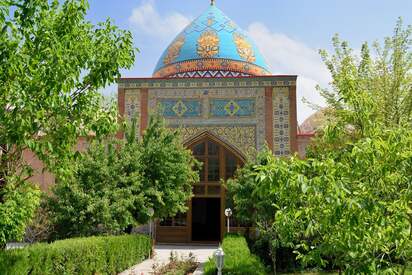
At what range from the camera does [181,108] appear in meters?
17.6

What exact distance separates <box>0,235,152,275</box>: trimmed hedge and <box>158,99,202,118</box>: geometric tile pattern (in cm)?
641

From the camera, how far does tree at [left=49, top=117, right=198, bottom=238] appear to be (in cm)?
1062

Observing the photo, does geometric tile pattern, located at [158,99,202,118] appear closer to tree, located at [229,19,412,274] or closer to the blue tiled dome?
the blue tiled dome

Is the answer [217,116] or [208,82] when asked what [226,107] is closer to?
[217,116]

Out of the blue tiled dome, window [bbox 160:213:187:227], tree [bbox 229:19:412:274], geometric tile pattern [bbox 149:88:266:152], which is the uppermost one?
the blue tiled dome

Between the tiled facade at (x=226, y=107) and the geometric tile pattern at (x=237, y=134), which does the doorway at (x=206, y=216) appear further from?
the tiled facade at (x=226, y=107)

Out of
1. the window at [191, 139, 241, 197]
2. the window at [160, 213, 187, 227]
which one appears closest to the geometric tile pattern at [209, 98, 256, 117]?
the window at [191, 139, 241, 197]

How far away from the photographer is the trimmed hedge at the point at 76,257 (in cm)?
591

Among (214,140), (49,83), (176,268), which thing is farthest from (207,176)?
(49,83)

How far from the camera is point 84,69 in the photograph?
5.30 m

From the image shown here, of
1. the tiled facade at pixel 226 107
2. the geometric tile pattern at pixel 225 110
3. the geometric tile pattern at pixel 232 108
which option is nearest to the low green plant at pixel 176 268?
the tiled facade at pixel 226 107

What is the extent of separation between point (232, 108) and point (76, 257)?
10.6 metres

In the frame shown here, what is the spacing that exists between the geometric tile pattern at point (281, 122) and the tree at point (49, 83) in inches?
463

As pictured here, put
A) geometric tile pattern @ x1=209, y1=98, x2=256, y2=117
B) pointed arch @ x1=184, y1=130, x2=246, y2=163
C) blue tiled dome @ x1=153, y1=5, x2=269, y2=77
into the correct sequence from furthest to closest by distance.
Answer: blue tiled dome @ x1=153, y1=5, x2=269, y2=77 → geometric tile pattern @ x1=209, y1=98, x2=256, y2=117 → pointed arch @ x1=184, y1=130, x2=246, y2=163
